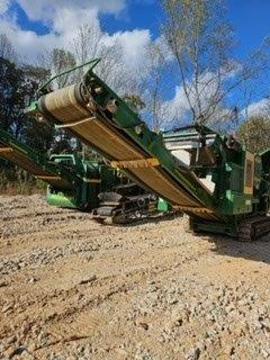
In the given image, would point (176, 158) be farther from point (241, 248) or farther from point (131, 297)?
point (131, 297)

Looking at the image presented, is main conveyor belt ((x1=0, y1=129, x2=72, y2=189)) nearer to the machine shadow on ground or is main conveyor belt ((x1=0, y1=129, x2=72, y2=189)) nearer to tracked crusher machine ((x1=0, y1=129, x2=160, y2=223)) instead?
tracked crusher machine ((x1=0, y1=129, x2=160, y2=223))

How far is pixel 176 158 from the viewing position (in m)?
7.60

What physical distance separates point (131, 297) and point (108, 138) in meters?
2.25

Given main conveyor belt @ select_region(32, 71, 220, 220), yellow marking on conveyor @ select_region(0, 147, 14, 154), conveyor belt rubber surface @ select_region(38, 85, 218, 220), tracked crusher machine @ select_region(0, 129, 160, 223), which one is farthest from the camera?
yellow marking on conveyor @ select_region(0, 147, 14, 154)

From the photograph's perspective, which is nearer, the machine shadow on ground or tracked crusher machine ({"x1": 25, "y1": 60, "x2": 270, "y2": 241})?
tracked crusher machine ({"x1": 25, "y1": 60, "x2": 270, "y2": 241})

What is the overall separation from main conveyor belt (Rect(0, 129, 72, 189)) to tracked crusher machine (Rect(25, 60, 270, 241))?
4352 millimetres

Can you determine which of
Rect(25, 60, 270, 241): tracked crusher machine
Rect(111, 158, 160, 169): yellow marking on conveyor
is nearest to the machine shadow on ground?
Rect(25, 60, 270, 241): tracked crusher machine

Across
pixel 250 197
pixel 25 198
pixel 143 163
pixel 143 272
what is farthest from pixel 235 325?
pixel 25 198

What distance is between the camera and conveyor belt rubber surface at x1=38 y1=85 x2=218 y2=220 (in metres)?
5.91

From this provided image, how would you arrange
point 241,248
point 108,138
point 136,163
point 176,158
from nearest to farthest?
point 108,138
point 136,163
point 176,158
point 241,248

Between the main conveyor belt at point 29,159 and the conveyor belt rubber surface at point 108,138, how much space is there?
4.74m

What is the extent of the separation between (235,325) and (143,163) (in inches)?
116

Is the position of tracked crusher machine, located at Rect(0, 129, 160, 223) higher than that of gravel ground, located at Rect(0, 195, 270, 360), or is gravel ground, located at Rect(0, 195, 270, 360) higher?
tracked crusher machine, located at Rect(0, 129, 160, 223)

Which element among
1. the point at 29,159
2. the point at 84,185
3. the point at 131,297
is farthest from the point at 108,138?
the point at 84,185
